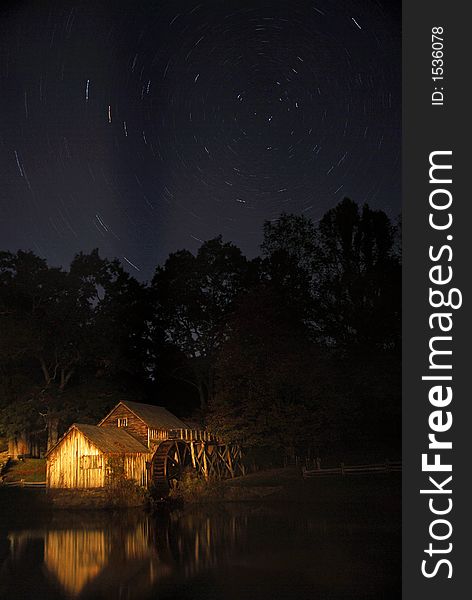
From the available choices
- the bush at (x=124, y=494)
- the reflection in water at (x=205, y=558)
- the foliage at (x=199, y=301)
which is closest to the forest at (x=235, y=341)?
the foliage at (x=199, y=301)

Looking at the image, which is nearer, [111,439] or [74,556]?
[74,556]

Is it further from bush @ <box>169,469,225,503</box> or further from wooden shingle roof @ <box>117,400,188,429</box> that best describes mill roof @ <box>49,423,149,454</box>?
bush @ <box>169,469,225,503</box>

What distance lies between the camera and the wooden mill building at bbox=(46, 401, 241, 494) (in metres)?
40.3

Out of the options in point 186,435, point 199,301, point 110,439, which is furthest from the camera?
point 199,301

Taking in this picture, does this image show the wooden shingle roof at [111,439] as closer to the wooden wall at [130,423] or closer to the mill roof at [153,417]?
the wooden wall at [130,423]

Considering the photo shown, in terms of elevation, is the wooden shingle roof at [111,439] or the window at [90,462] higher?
the wooden shingle roof at [111,439]

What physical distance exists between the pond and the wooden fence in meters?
7.88

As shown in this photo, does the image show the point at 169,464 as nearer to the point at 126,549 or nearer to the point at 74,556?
the point at 126,549

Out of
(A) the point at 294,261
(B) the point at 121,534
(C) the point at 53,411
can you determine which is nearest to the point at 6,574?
(B) the point at 121,534

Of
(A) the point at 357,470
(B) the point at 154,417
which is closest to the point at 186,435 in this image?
(B) the point at 154,417

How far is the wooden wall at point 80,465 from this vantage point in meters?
40.1

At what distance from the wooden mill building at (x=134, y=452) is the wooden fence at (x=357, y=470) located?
6.03 m

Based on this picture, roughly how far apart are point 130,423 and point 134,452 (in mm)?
3868

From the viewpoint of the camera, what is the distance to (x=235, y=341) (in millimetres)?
48344
